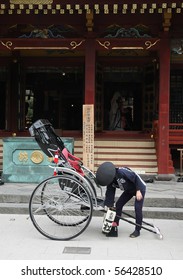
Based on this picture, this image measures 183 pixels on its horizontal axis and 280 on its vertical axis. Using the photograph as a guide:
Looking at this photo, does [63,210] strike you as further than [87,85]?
No

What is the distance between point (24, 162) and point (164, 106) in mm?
3733

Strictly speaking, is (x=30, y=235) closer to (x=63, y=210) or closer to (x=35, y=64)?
(x=63, y=210)

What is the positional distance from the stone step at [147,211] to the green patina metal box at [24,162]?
5.43 feet

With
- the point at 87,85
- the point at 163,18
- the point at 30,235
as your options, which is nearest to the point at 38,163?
the point at 87,85

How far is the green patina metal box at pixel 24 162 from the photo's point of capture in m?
9.30

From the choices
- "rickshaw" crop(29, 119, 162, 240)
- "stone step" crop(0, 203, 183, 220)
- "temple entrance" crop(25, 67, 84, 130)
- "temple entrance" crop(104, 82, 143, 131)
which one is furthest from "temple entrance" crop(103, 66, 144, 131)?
"rickshaw" crop(29, 119, 162, 240)

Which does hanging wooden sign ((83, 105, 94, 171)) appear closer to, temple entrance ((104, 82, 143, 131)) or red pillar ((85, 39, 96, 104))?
red pillar ((85, 39, 96, 104))

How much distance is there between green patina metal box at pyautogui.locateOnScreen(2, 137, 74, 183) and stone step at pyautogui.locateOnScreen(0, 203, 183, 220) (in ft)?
5.43

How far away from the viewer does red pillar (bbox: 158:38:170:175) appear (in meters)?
10.1

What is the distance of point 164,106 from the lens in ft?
33.5

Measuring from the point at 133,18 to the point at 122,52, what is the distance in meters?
3.16

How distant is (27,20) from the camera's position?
10.3 meters

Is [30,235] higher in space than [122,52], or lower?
lower

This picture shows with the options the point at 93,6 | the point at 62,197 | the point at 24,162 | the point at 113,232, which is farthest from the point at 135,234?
the point at 93,6
